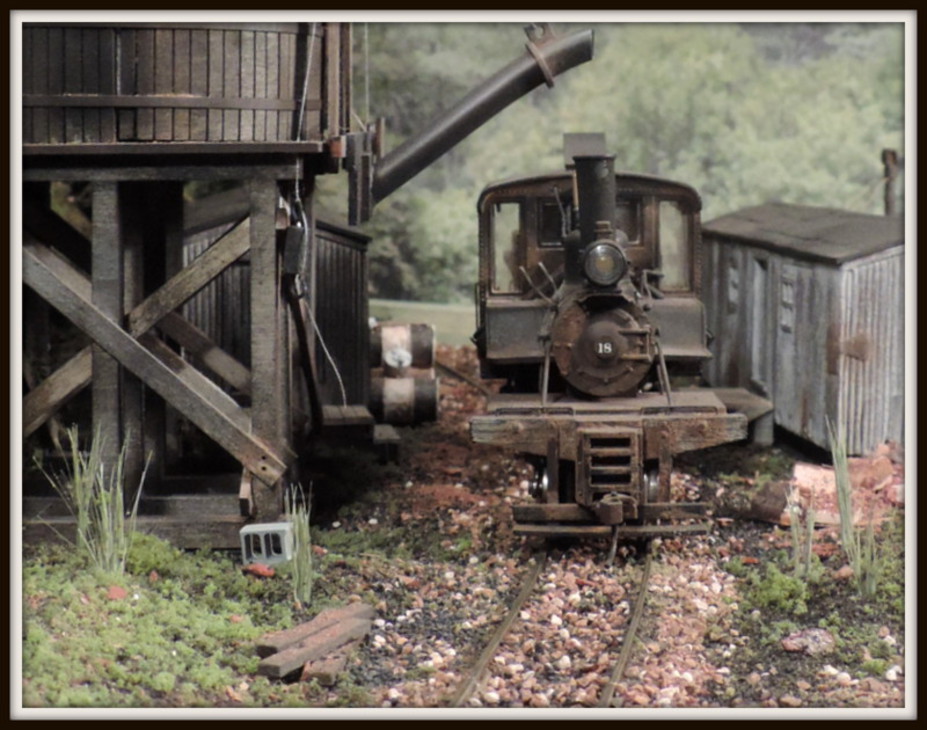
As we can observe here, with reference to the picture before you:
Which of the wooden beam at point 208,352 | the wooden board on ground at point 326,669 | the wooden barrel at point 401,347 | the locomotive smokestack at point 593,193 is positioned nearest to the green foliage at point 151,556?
the wooden board on ground at point 326,669

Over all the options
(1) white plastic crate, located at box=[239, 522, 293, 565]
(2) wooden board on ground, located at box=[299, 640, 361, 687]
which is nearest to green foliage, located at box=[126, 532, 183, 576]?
(1) white plastic crate, located at box=[239, 522, 293, 565]

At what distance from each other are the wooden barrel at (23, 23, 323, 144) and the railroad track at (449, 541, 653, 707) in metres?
3.69

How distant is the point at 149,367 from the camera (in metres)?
10.2

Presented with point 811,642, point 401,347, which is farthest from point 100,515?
point 401,347

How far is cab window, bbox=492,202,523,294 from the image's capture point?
12.1m

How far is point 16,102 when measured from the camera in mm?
8148

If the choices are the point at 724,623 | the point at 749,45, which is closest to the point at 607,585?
the point at 724,623

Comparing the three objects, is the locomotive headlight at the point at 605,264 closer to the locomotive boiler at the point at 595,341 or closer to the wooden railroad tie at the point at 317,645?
the locomotive boiler at the point at 595,341

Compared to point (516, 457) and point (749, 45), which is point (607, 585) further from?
point (749, 45)

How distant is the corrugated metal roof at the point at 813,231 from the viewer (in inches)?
532

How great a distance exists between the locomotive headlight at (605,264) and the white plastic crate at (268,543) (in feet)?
9.56

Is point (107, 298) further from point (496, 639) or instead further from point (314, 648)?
point (496, 639)

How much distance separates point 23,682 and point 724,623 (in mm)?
4462

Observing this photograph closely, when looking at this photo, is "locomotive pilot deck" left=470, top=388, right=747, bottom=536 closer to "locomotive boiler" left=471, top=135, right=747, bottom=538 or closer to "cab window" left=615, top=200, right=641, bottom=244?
"locomotive boiler" left=471, top=135, right=747, bottom=538
